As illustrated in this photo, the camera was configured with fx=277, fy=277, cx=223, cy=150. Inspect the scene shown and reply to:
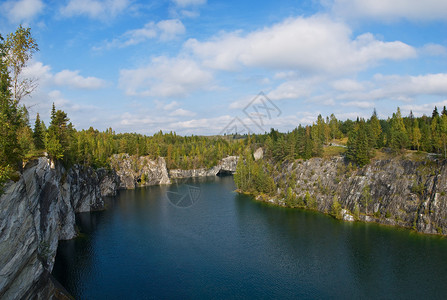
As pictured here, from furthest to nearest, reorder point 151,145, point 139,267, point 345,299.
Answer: point 151,145 → point 139,267 → point 345,299

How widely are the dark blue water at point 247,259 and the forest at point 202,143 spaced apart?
63.9 ft

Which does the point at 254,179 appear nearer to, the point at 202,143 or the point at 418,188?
the point at 418,188

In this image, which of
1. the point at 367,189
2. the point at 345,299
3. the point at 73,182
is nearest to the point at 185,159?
the point at 73,182

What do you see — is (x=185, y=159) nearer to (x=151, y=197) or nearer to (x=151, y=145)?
(x=151, y=145)

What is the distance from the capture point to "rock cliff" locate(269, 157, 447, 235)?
59.5 meters

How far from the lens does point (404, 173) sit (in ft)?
224

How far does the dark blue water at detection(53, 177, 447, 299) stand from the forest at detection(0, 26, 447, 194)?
19.5 meters

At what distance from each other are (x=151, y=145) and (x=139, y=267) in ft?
325

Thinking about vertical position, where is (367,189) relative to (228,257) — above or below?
above

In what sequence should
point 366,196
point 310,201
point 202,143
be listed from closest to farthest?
point 366,196
point 310,201
point 202,143

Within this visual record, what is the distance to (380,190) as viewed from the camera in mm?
69625

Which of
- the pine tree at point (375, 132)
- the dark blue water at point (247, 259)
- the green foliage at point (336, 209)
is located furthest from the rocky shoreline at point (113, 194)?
the pine tree at point (375, 132)

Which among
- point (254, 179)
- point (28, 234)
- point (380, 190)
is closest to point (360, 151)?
point (380, 190)

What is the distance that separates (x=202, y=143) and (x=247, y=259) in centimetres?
14540
